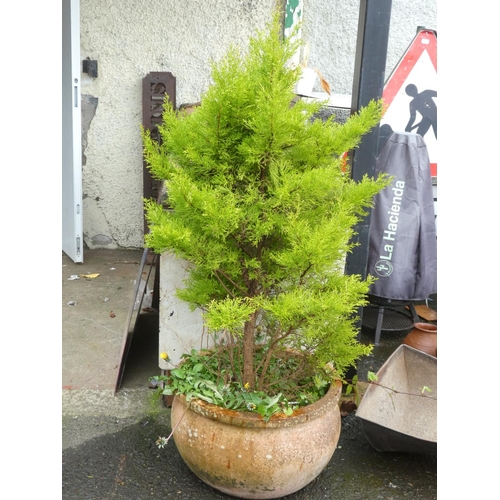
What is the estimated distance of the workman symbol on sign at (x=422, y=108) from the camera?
453 centimetres

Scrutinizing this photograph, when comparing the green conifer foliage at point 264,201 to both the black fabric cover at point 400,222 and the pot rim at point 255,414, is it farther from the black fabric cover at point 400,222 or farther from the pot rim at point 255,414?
the black fabric cover at point 400,222

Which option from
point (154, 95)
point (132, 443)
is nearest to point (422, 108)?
point (154, 95)

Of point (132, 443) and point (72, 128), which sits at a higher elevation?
point (72, 128)

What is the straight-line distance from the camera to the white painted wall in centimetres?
498

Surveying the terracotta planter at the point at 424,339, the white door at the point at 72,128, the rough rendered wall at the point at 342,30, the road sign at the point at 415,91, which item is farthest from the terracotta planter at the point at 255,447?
the rough rendered wall at the point at 342,30

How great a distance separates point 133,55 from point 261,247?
335 centimetres

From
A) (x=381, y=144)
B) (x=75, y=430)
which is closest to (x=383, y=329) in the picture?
(x=381, y=144)

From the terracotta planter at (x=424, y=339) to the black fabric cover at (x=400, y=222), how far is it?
1.55 feet

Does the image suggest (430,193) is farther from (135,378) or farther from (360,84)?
(135,378)

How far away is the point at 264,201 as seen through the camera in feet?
7.40

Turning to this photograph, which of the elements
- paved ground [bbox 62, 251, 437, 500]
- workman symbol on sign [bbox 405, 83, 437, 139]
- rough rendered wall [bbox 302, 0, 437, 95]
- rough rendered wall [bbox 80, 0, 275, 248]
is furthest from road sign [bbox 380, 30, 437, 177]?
paved ground [bbox 62, 251, 437, 500]

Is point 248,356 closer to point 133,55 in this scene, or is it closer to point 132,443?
point 132,443

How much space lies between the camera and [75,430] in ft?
9.57

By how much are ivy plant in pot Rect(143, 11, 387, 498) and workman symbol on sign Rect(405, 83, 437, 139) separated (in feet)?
7.53
